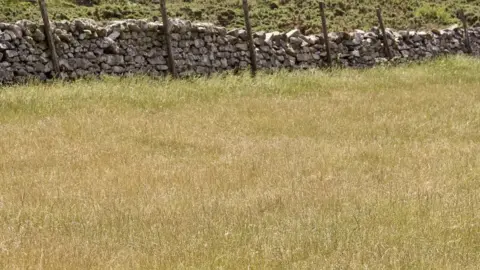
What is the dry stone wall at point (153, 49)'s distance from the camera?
14562 millimetres

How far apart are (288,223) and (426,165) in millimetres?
3065

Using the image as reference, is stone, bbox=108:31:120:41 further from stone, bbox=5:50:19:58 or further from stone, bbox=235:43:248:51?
stone, bbox=235:43:248:51

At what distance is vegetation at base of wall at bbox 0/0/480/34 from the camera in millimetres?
27359

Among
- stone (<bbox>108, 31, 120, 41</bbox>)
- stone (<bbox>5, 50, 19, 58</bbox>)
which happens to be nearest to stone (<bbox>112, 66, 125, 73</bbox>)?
stone (<bbox>108, 31, 120, 41</bbox>)

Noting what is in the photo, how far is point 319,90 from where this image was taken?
15.9 m

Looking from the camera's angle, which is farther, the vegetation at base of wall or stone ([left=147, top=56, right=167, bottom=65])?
the vegetation at base of wall

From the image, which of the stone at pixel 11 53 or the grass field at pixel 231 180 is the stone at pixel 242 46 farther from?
the stone at pixel 11 53

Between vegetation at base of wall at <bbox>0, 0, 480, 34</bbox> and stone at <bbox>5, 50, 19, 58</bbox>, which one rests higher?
stone at <bbox>5, 50, 19, 58</bbox>

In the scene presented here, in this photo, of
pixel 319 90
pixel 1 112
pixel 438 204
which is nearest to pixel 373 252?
pixel 438 204

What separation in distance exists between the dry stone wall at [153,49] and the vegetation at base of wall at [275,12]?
4319mm

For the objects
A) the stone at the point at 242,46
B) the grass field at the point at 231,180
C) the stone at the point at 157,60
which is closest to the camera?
the grass field at the point at 231,180

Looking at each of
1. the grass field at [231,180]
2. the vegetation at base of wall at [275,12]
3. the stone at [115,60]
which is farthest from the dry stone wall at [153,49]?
the vegetation at base of wall at [275,12]

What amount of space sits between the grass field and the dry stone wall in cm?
131

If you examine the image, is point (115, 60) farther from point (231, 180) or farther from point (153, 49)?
point (231, 180)
